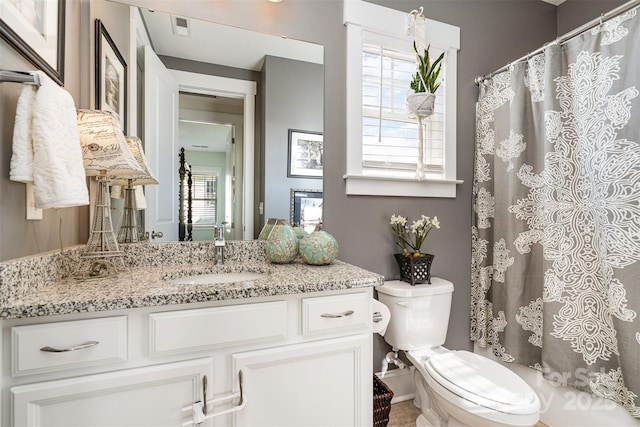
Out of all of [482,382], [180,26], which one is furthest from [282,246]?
[180,26]

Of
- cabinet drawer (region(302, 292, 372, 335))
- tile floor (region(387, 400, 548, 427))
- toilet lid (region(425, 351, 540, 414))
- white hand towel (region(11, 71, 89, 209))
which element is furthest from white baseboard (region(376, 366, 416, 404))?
white hand towel (region(11, 71, 89, 209))

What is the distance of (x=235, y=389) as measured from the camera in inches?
38.1

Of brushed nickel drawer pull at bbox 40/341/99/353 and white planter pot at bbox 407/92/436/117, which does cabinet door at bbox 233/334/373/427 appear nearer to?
brushed nickel drawer pull at bbox 40/341/99/353

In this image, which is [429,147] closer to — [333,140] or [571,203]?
[333,140]

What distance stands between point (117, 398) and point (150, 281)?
1.15ft

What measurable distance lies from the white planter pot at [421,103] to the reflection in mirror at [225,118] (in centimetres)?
51

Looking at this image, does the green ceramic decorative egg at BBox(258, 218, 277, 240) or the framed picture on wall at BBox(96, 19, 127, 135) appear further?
the green ceramic decorative egg at BBox(258, 218, 277, 240)

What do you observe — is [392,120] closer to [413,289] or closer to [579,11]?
[413,289]

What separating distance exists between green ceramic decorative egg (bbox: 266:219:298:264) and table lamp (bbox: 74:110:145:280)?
1.94 feet

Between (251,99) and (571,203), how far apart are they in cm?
167

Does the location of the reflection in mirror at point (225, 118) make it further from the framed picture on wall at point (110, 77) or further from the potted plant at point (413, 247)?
the potted plant at point (413, 247)

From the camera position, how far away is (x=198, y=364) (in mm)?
920

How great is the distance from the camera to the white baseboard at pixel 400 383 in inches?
71.3

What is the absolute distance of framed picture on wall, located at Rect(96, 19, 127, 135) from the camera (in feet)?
4.23
